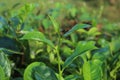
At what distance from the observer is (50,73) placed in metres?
1.32

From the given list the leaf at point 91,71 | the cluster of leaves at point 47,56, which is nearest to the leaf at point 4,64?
the cluster of leaves at point 47,56

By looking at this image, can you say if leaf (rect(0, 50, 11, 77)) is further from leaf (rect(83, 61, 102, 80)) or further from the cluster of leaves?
leaf (rect(83, 61, 102, 80))

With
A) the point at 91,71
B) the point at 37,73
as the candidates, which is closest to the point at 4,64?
the point at 37,73

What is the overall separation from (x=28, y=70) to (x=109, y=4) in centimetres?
795

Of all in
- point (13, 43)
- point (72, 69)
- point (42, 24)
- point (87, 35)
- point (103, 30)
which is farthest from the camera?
point (103, 30)

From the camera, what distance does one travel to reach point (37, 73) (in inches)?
50.9

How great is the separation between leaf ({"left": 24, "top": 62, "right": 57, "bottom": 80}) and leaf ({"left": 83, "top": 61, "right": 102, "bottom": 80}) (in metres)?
0.11

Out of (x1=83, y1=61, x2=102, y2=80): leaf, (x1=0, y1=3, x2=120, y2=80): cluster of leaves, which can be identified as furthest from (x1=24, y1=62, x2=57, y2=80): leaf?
(x1=83, y1=61, x2=102, y2=80): leaf

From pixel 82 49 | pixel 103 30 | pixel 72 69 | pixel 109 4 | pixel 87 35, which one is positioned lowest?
pixel 109 4

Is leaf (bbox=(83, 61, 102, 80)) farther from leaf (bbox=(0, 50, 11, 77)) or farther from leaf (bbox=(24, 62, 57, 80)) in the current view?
leaf (bbox=(0, 50, 11, 77))

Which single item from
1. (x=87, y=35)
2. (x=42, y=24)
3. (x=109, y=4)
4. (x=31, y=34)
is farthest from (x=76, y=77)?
(x=109, y=4)

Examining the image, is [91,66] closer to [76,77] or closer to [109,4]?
[76,77]

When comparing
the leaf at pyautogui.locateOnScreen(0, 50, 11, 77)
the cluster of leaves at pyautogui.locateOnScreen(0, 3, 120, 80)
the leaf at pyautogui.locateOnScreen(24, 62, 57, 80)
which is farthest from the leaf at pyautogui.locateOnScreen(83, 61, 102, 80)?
the leaf at pyautogui.locateOnScreen(0, 50, 11, 77)

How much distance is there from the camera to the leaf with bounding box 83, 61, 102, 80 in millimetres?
1286
